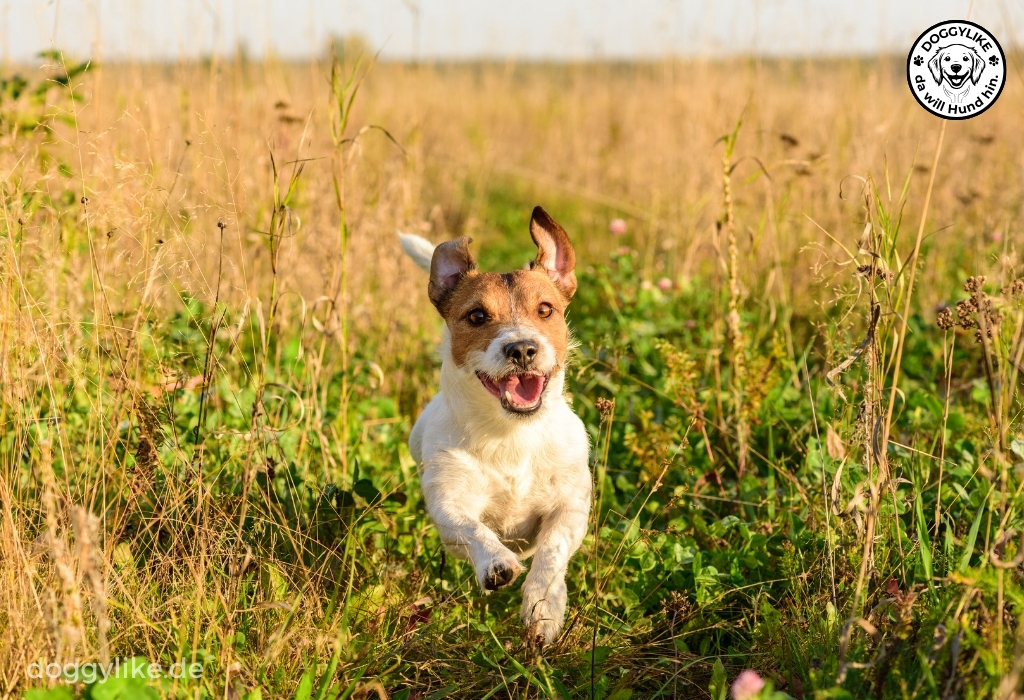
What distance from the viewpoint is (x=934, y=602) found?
229 cm

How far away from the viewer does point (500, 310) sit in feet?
10.7

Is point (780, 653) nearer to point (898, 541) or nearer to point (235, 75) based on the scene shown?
point (898, 541)

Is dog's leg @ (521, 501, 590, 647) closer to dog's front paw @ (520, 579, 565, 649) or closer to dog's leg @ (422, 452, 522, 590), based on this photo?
dog's front paw @ (520, 579, 565, 649)

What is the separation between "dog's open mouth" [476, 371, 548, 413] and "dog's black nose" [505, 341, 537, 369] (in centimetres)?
5

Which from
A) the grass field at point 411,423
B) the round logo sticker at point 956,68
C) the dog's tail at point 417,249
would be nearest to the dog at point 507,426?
the grass field at point 411,423

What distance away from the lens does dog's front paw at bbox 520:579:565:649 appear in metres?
2.57

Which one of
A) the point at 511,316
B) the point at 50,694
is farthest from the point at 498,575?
the point at 50,694

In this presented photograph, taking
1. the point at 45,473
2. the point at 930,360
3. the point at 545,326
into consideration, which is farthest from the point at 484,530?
the point at 930,360

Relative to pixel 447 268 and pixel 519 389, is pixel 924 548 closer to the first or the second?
pixel 519 389

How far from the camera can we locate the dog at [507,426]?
9.82ft

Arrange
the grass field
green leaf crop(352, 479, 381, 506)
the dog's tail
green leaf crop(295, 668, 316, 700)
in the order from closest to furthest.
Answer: green leaf crop(295, 668, 316, 700), the grass field, green leaf crop(352, 479, 381, 506), the dog's tail

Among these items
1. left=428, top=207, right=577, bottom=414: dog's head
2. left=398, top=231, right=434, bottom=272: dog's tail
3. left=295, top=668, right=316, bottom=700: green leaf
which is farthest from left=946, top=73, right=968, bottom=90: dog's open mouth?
left=295, top=668, right=316, bottom=700: green leaf

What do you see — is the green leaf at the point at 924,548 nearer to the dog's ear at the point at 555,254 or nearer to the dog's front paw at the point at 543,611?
the dog's front paw at the point at 543,611

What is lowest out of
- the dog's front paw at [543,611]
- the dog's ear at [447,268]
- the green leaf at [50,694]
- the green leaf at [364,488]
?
the dog's front paw at [543,611]
